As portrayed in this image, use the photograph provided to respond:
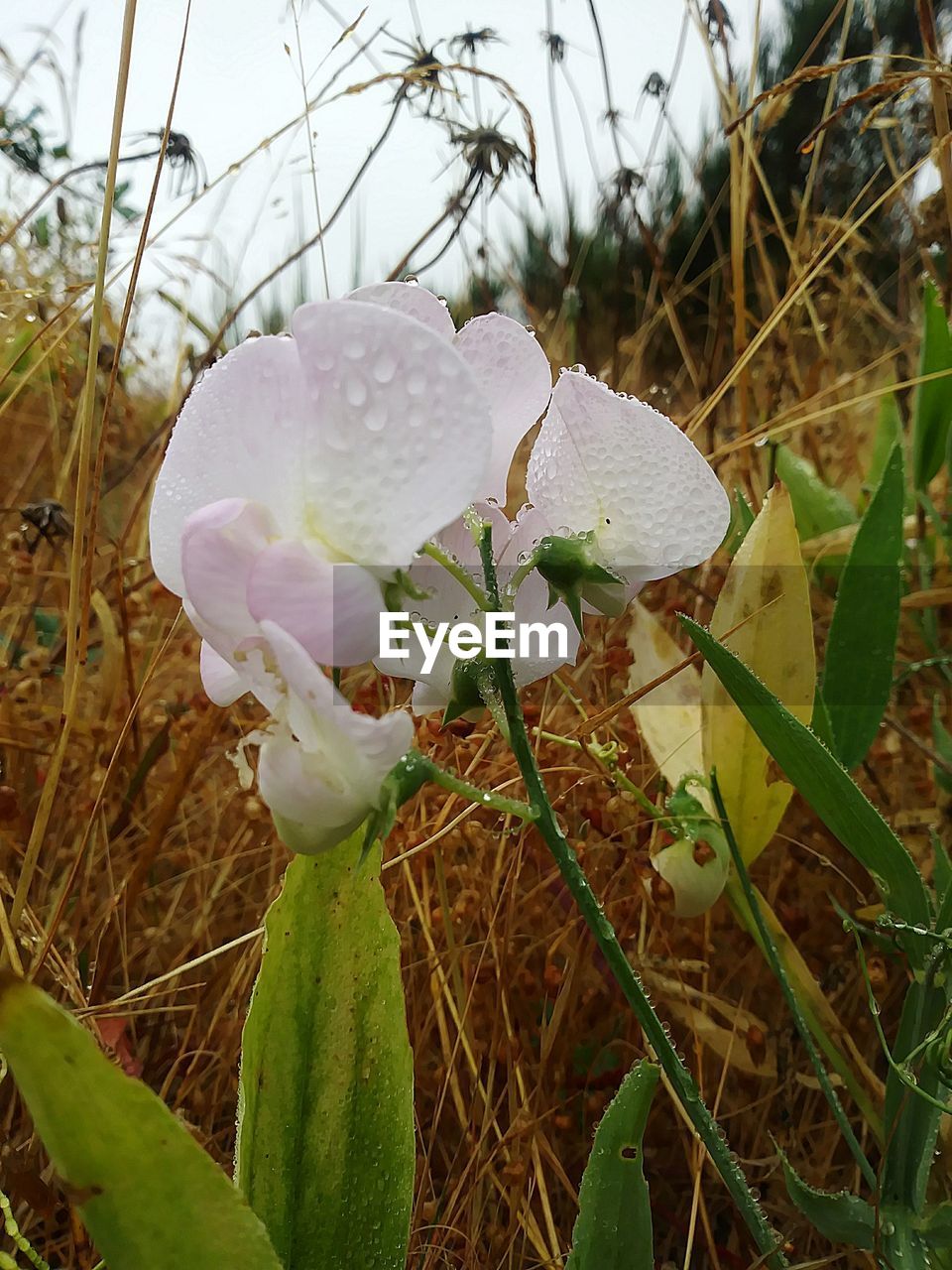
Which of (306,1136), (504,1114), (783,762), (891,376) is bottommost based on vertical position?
(504,1114)

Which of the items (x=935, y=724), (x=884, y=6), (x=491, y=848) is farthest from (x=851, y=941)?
(x=884, y=6)

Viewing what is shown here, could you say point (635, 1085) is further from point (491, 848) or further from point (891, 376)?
point (891, 376)

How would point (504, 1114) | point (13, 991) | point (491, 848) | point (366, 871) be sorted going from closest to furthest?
1. point (13, 991)
2. point (366, 871)
3. point (504, 1114)
4. point (491, 848)

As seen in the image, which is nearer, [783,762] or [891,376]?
[783,762]

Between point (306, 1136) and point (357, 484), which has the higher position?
point (357, 484)

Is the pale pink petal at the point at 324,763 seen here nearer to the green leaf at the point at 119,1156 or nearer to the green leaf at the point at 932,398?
the green leaf at the point at 119,1156

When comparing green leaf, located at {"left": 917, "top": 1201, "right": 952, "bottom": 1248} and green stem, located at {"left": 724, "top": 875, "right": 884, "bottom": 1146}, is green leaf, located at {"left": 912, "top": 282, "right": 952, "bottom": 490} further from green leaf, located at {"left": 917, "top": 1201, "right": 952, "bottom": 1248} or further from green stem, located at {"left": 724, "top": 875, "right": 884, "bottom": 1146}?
green leaf, located at {"left": 917, "top": 1201, "right": 952, "bottom": 1248}

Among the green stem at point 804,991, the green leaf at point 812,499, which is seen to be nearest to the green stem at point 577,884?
the green stem at point 804,991

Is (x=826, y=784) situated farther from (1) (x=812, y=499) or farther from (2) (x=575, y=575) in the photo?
(1) (x=812, y=499)
